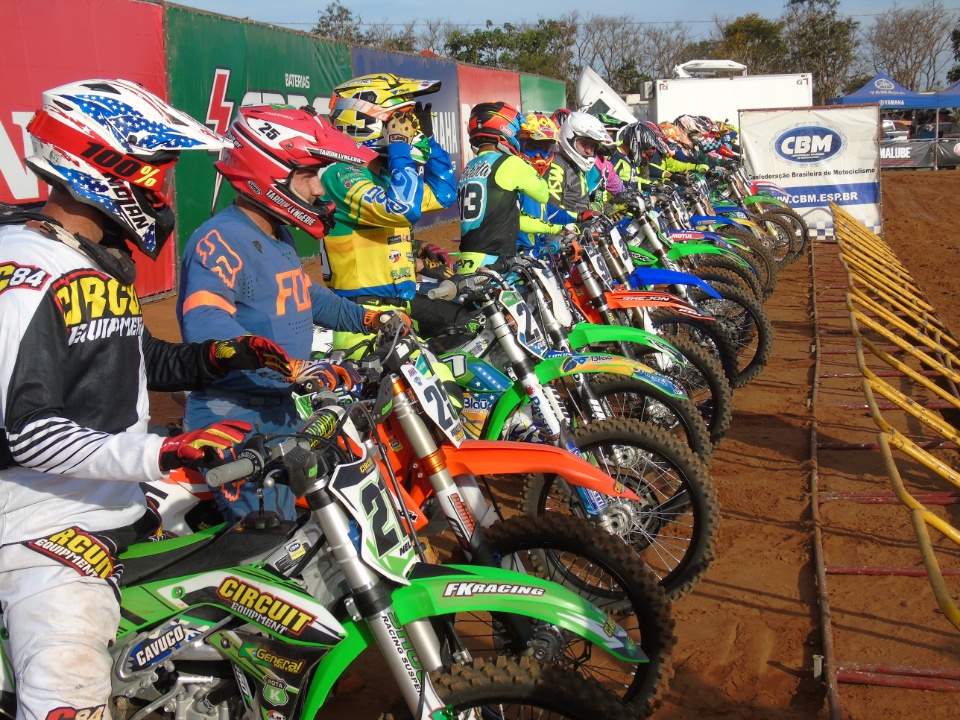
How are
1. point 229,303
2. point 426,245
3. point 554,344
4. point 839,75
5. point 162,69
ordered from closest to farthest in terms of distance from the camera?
point 229,303 → point 554,344 → point 426,245 → point 162,69 → point 839,75

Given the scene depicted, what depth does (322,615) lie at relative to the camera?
7.68 ft

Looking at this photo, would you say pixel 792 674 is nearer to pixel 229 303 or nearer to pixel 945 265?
pixel 229 303

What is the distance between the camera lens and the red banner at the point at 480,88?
71.7 ft

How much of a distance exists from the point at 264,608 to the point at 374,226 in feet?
9.31

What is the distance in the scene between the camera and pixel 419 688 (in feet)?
7.52

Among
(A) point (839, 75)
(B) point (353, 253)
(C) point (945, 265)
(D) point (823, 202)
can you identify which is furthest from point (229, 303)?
(A) point (839, 75)

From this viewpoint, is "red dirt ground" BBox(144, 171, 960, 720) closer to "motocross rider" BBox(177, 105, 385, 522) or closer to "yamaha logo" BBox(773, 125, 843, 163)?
"motocross rider" BBox(177, 105, 385, 522)

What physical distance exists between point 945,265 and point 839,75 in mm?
44884

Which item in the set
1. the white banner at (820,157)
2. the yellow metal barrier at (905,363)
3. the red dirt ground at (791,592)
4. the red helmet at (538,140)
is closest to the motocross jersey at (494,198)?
the red helmet at (538,140)

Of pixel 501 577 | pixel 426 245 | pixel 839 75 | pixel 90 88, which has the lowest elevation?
pixel 501 577

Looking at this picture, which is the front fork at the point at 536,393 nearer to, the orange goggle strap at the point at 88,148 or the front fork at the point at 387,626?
the front fork at the point at 387,626

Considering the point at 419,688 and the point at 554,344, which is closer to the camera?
the point at 419,688

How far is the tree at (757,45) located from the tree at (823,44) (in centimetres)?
150

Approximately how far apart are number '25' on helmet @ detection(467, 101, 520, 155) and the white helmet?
5.89 feet
